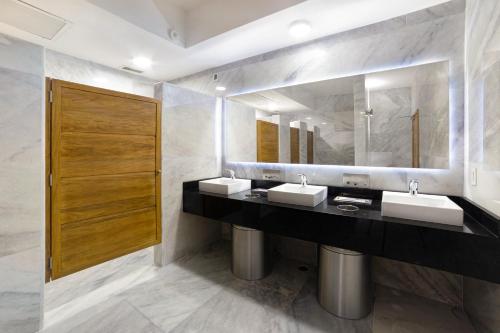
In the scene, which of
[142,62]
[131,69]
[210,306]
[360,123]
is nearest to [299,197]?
[360,123]

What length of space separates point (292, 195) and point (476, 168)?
118 centimetres

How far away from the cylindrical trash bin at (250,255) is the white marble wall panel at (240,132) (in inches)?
37.0

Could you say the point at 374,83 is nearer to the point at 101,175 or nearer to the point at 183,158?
the point at 183,158

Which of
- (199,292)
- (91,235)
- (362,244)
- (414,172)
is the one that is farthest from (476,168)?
(91,235)

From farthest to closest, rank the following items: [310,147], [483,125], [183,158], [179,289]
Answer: [183,158], [310,147], [179,289], [483,125]

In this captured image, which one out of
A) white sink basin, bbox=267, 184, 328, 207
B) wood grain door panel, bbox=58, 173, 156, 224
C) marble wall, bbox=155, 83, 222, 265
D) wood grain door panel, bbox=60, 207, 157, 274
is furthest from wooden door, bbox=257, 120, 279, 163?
wood grain door panel, bbox=60, 207, 157, 274

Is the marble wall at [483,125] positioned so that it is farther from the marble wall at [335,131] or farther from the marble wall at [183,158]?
the marble wall at [183,158]

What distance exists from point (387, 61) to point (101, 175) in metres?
2.62

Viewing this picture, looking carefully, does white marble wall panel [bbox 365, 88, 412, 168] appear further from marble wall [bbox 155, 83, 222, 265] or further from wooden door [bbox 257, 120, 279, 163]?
marble wall [bbox 155, 83, 222, 265]

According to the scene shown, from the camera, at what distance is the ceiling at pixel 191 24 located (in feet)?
5.81

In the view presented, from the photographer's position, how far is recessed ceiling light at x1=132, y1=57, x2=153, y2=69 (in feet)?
8.86

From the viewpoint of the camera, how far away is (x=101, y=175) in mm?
1883

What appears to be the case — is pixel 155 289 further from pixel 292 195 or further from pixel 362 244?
pixel 362 244

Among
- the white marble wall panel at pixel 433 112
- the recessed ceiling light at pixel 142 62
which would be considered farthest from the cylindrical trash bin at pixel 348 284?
the recessed ceiling light at pixel 142 62
